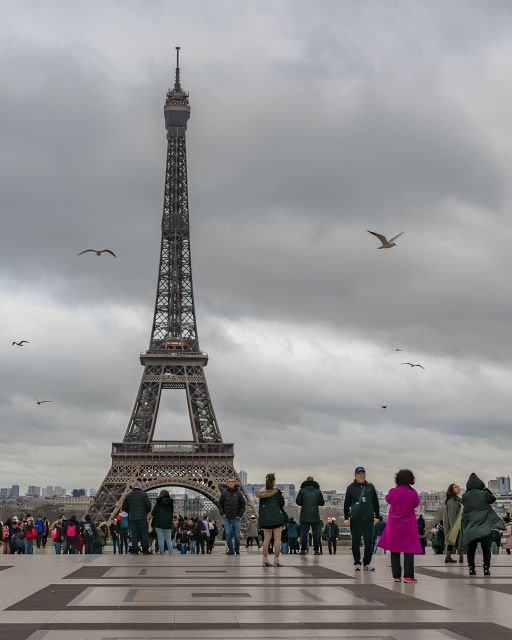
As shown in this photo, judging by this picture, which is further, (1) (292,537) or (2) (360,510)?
(1) (292,537)

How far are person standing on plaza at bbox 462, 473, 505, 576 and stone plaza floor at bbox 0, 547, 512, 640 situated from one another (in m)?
0.44

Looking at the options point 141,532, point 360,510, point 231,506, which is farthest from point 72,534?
point 360,510

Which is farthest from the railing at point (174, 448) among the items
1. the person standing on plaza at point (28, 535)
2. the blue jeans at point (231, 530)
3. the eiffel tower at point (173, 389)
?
the blue jeans at point (231, 530)

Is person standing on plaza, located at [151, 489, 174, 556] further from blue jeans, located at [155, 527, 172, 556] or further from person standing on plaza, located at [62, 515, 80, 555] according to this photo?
person standing on plaza, located at [62, 515, 80, 555]

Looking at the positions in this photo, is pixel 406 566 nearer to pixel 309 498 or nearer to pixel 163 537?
pixel 309 498

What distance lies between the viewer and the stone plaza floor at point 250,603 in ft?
37.7

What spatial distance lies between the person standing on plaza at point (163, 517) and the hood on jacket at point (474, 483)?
34.3 ft

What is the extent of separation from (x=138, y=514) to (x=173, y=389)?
7787 cm

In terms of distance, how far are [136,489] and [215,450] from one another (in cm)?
7263

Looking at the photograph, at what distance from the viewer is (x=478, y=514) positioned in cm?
2077

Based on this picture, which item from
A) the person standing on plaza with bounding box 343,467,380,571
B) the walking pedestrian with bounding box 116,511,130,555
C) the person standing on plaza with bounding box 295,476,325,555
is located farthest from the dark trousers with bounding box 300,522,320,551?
the walking pedestrian with bounding box 116,511,130,555

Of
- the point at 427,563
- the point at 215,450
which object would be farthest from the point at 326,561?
the point at 215,450

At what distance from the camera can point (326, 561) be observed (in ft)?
84.5

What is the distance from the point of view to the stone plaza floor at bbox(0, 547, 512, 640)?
37.7ft
